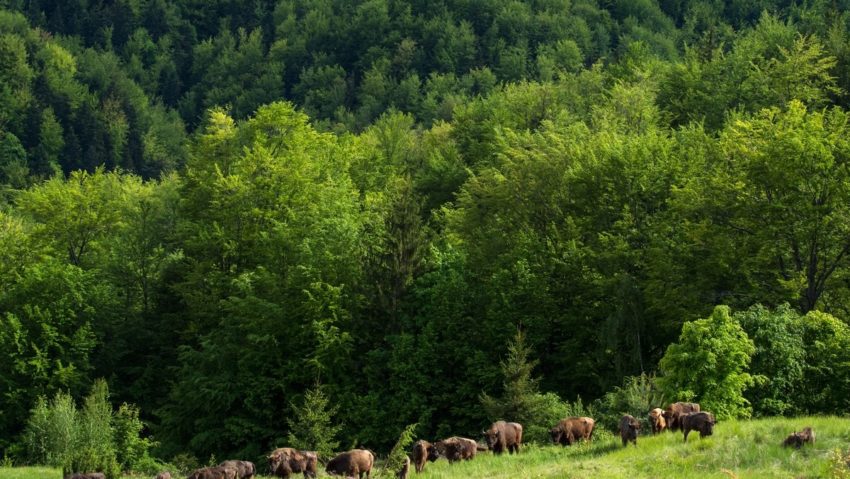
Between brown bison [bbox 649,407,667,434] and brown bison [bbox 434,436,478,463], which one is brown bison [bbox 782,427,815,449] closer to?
brown bison [bbox 649,407,667,434]

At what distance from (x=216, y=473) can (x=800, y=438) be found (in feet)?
55.3

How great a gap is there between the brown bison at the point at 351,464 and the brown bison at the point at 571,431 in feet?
20.9

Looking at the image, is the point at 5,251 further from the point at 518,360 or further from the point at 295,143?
the point at 518,360

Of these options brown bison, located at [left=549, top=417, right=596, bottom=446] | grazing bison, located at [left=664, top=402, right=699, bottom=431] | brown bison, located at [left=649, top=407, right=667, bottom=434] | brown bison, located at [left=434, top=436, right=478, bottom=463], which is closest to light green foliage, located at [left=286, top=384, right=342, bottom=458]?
brown bison, located at [left=434, top=436, right=478, bottom=463]

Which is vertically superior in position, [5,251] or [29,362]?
[5,251]

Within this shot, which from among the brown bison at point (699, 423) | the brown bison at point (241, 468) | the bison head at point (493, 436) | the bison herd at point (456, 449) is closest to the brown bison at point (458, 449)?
the bison herd at point (456, 449)

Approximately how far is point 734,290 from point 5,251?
184 feet

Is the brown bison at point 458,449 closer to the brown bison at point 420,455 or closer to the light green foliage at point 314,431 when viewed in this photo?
the brown bison at point 420,455

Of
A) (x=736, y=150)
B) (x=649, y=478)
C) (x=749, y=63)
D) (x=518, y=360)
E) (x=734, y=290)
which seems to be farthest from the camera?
(x=749, y=63)

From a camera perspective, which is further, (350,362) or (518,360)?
(350,362)

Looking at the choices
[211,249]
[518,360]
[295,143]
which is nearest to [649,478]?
[518,360]

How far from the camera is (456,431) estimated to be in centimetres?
5606

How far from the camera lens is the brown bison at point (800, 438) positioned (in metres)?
28.0

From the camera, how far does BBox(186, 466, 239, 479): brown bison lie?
32969 mm
